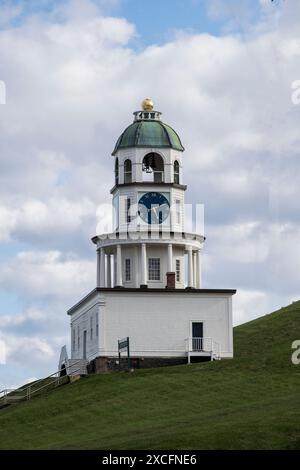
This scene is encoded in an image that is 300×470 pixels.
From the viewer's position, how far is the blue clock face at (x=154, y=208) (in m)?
84.6

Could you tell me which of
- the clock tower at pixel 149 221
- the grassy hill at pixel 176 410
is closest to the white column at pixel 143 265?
the clock tower at pixel 149 221

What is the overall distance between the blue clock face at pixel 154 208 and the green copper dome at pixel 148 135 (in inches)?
116

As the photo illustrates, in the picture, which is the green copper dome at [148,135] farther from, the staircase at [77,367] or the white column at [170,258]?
the staircase at [77,367]

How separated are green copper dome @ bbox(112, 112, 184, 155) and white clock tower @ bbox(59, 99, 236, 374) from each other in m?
0.06

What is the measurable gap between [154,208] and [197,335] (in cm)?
784

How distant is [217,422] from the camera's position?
5944 cm

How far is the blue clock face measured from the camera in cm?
8462

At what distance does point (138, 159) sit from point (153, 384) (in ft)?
54.0

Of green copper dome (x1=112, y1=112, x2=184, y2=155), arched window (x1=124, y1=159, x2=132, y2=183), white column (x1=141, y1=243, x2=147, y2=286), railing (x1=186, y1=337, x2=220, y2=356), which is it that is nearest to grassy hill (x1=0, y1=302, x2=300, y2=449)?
railing (x1=186, y1=337, x2=220, y2=356)

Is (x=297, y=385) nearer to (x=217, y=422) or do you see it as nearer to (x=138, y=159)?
(x=217, y=422)

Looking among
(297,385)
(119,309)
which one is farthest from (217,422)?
(119,309)

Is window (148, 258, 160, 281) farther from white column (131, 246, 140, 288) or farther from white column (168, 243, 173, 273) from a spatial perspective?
white column (168, 243, 173, 273)
